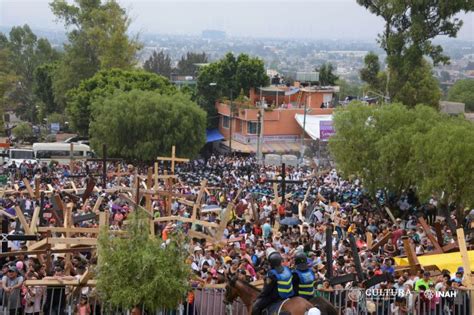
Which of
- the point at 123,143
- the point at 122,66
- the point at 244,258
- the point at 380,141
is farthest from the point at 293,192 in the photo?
the point at 122,66

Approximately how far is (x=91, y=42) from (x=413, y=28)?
29085 mm

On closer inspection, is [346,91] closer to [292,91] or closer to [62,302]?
[292,91]

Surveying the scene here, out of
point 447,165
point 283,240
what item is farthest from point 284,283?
point 447,165

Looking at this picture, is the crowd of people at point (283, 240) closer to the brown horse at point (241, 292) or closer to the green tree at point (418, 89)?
the brown horse at point (241, 292)

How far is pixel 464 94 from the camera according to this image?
113875 mm

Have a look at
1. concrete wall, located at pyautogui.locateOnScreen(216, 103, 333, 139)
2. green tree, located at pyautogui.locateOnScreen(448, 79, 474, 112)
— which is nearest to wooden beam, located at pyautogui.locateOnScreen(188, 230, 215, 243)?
concrete wall, located at pyautogui.locateOnScreen(216, 103, 333, 139)

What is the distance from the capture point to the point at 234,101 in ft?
198

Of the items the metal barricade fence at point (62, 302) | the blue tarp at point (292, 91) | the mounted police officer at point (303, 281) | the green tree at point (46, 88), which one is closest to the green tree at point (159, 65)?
the green tree at point (46, 88)

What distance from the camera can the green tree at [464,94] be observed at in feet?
365

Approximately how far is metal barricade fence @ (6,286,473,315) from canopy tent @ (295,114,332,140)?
4159 cm

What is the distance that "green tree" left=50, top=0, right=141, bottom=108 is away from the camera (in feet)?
209

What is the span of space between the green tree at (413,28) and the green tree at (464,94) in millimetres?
67115

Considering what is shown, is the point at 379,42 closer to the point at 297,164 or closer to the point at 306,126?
the point at 297,164

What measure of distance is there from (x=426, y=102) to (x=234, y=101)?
14.8 metres
